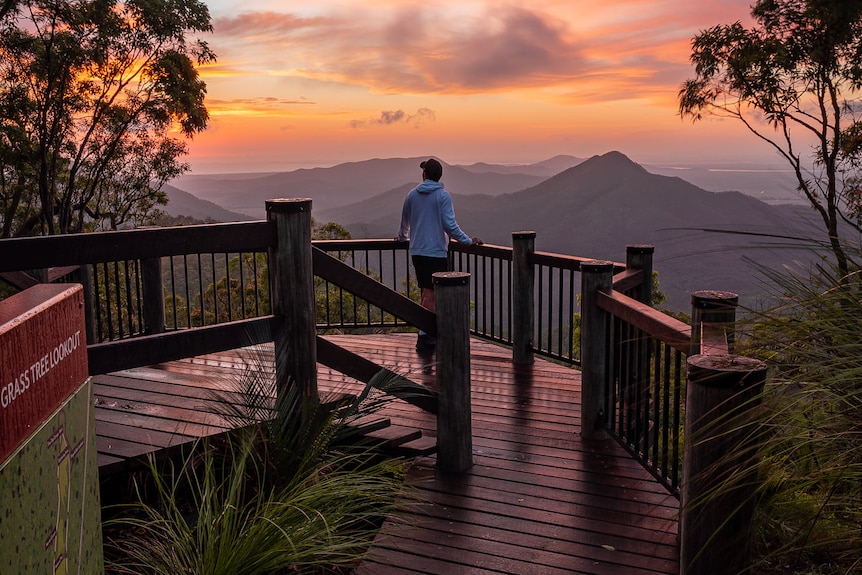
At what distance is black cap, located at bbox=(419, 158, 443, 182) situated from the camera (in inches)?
→ 285

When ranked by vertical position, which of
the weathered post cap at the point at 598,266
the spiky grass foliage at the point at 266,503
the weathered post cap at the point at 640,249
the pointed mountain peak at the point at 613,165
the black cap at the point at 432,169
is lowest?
the spiky grass foliage at the point at 266,503

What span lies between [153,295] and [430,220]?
9.37ft

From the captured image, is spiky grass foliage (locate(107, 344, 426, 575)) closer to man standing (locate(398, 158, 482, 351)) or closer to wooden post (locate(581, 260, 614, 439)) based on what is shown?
wooden post (locate(581, 260, 614, 439))

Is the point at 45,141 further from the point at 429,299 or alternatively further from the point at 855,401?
the point at 855,401

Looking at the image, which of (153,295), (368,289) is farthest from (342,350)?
(153,295)

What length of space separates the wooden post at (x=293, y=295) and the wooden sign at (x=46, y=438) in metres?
2.28

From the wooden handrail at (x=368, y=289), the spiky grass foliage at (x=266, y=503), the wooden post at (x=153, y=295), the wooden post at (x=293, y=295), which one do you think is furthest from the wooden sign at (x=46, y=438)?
the wooden post at (x=153, y=295)

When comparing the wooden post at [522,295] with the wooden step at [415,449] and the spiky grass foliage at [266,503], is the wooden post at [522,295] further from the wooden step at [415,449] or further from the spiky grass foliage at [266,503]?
the spiky grass foliage at [266,503]

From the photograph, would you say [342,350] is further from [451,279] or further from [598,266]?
[598,266]

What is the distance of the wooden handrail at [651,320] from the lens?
3.36 m

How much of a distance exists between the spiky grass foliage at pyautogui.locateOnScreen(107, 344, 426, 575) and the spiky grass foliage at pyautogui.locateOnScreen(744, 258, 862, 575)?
1.72m

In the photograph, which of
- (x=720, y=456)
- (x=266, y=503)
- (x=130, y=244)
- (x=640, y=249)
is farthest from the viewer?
(x=640, y=249)

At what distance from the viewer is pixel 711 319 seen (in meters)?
3.31

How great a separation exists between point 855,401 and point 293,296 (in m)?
2.92
